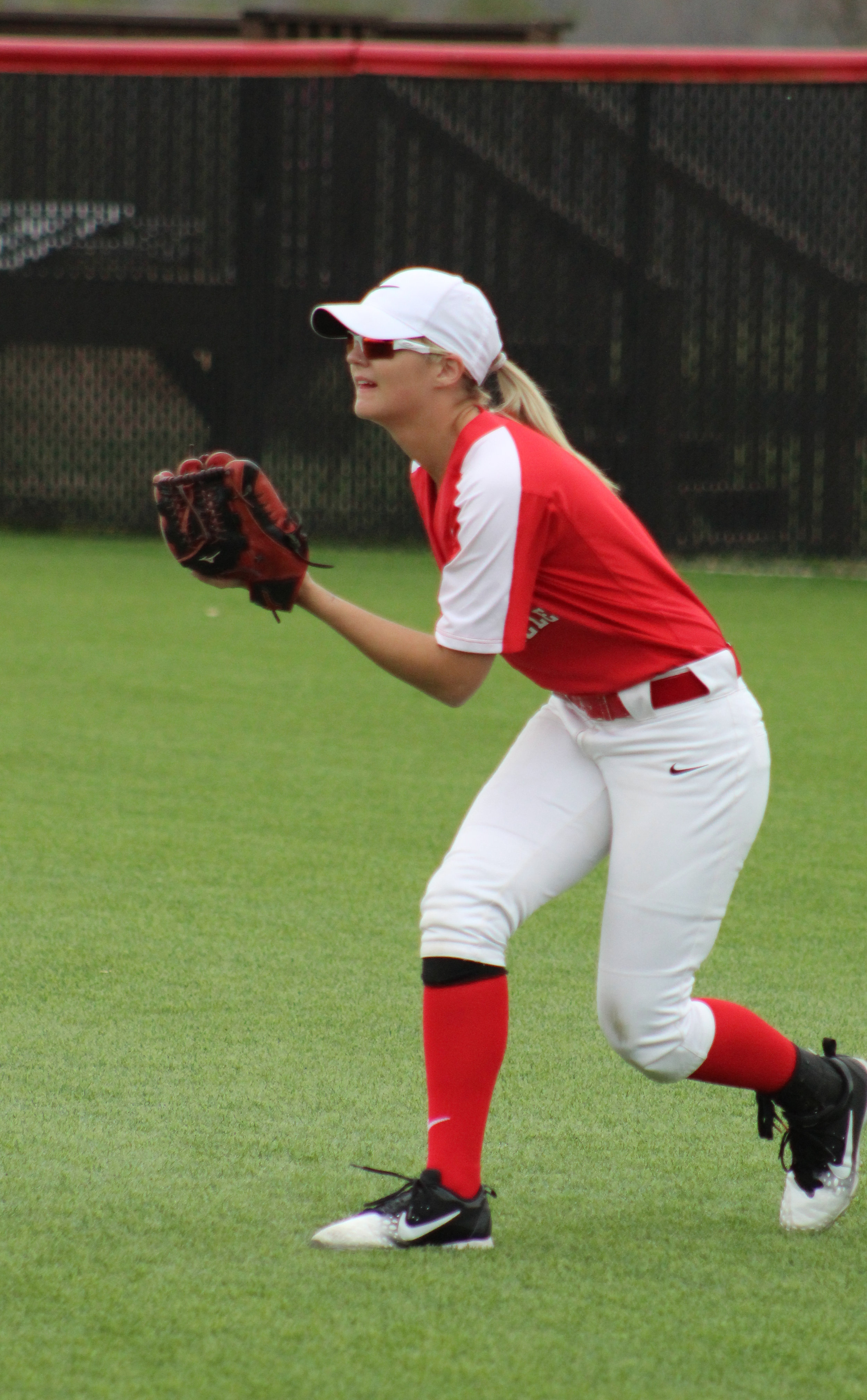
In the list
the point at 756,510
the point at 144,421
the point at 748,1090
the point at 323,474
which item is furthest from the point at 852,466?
the point at 748,1090

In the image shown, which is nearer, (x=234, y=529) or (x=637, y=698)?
(x=234, y=529)

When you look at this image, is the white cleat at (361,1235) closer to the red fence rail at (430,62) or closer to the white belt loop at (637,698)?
the white belt loop at (637,698)

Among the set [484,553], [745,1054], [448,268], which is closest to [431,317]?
[484,553]

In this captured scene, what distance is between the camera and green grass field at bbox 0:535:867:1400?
2406mm

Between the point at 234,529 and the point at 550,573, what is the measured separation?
50 cm

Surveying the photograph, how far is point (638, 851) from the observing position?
2.81 m

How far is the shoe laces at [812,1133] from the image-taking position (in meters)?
2.96

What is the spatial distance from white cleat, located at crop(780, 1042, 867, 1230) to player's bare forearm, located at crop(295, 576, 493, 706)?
976 millimetres

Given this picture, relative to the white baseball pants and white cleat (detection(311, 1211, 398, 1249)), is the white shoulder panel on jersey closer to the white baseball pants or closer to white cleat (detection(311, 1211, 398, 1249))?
the white baseball pants

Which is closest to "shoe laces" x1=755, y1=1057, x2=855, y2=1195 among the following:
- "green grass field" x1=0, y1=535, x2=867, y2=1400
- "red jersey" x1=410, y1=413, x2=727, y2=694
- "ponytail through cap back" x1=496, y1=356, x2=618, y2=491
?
"green grass field" x1=0, y1=535, x2=867, y2=1400

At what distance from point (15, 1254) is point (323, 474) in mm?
10861

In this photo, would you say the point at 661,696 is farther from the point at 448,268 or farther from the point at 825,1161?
the point at 448,268

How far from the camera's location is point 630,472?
13.0 m

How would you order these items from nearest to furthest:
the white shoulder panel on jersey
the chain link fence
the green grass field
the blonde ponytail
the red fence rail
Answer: the green grass field
the white shoulder panel on jersey
the blonde ponytail
the red fence rail
the chain link fence
